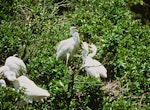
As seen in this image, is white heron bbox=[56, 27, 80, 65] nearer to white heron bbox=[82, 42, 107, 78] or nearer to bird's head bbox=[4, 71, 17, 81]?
white heron bbox=[82, 42, 107, 78]

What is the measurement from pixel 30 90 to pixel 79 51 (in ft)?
3.46

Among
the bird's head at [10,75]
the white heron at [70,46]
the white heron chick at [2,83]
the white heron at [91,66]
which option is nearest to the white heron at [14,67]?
the bird's head at [10,75]

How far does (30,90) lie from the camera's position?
4.39 meters

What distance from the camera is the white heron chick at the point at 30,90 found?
4348mm

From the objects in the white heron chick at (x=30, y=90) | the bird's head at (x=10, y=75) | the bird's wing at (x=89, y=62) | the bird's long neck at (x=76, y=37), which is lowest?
the white heron chick at (x=30, y=90)

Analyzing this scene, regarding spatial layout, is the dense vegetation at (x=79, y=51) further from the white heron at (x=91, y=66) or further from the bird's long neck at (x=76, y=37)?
the bird's long neck at (x=76, y=37)

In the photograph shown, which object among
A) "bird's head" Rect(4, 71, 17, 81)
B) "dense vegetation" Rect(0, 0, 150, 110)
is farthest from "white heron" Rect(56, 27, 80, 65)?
"bird's head" Rect(4, 71, 17, 81)

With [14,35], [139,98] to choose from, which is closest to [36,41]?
[14,35]

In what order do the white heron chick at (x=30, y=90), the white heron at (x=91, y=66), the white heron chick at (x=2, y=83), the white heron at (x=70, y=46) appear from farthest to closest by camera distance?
the white heron at (x=70, y=46)
the white heron at (x=91, y=66)
the white heron chick at (x=2, y=83)
the white heron chick at (x=30, y=90)

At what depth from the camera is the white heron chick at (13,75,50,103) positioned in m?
4.35

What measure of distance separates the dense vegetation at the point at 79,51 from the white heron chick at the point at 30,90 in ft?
0.28

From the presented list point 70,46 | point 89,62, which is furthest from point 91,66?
point 70,46

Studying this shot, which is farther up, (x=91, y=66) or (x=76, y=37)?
(x=76, y=37)

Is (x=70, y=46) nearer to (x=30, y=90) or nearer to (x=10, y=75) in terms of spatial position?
(x=10, y=75)
